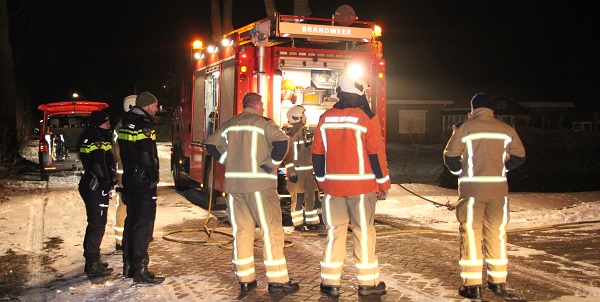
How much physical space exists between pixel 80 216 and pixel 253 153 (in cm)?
605

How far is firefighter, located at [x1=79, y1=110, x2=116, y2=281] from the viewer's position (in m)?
6.95

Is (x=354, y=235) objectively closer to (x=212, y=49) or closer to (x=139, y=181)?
(x=139, y=181)

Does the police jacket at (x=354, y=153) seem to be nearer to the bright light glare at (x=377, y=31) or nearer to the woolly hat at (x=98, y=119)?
the woolly hat at (x=98, y=119)

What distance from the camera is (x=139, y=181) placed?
6516mm

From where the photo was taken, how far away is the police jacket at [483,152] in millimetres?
5957

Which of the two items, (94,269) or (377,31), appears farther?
(377,31)

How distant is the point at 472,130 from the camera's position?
236 inches

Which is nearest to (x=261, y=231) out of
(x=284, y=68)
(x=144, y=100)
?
(x=144, y=100)

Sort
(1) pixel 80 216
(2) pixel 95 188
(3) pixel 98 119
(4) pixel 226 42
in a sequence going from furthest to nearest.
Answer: (1) pixel 80 216 < (4) pixel 226 42 < (3) pixel 98 119 < (2) pixel 95 188

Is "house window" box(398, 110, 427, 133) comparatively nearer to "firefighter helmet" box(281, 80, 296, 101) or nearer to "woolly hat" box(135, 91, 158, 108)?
"firefighter helmet" box(281, 80, 296, 101)

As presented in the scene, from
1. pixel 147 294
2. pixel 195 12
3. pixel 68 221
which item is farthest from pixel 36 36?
pixel 147 294

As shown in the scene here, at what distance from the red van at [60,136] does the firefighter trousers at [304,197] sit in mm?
8394

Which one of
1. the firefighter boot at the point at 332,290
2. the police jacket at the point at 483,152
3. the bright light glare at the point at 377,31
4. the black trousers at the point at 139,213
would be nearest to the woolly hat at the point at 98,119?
the black trousers at the point at 139,213

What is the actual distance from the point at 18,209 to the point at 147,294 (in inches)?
269
